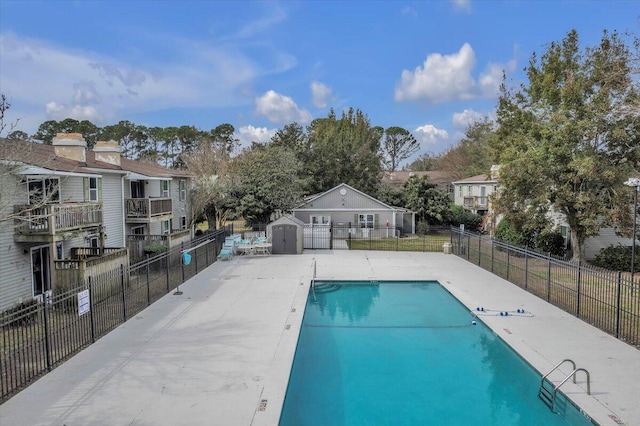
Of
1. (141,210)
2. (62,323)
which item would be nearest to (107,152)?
(141,210)

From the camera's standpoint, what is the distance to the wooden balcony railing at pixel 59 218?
14661 mm

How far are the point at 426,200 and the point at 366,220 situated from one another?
6357mm

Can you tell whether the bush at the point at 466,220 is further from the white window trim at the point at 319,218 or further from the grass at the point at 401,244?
the white window trim at the point at 319,218

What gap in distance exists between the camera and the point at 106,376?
28.7 feet

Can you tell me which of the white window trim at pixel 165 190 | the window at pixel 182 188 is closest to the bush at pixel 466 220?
the window at pixel 182 188

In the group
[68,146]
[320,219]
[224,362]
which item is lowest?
[224,362]

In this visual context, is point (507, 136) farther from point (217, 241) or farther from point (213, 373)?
point (213, 373)

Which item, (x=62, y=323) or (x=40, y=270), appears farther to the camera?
(x=40, y=270)

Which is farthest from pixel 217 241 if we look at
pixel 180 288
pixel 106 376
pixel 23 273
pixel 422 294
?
pixel 106 376

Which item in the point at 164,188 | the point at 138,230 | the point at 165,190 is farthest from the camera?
the point at 165,190

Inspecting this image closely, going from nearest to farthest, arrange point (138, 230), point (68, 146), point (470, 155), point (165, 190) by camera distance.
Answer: point (68, 146) < point (138, 230) < point (165, 190) < point (470, 155)

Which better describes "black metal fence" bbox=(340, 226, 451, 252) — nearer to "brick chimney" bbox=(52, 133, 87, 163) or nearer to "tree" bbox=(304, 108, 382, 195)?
"tree" bbox=(304, 108, 382, 195)

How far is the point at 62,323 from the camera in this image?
10.5 m

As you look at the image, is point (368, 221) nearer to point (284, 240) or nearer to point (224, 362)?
point (284, 240)
